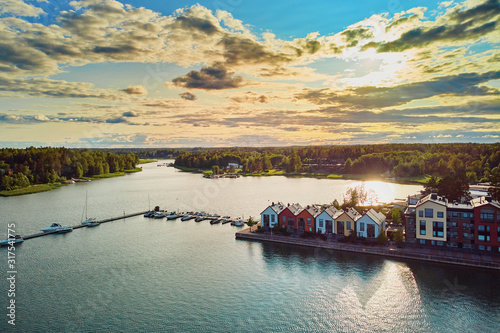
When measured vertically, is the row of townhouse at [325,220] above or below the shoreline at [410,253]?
above

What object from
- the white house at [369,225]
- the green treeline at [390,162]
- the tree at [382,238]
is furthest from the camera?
the green treeline at [390,162]

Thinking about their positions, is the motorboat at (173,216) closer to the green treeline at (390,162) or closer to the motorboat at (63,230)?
the motorboat at (63,230)

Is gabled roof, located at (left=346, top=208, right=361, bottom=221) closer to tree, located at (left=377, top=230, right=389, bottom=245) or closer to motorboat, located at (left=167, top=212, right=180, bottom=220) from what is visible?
tree, located at (left=377, top=230, right=389, bottom=245)

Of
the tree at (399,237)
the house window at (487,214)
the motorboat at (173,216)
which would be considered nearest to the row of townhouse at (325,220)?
the tree at (399,237)

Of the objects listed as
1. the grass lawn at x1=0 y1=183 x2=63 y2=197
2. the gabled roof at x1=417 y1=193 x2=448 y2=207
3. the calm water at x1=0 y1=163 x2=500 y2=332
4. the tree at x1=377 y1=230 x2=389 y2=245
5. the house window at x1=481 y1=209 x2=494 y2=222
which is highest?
the gabled roof at x1=417 y1=193 x2=448 y2=207

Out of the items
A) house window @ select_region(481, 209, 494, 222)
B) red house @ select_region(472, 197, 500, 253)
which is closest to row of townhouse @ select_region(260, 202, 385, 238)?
red house @ select_region(472, 197, 500, 253)

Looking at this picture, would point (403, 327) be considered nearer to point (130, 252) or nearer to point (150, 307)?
point (150, 307)
